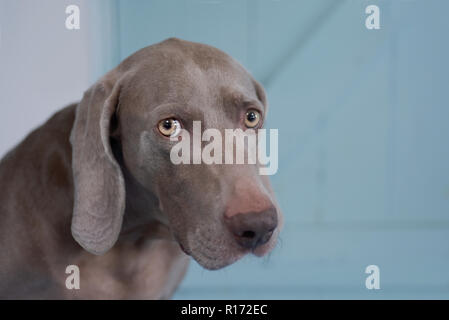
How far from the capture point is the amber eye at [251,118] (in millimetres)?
1385

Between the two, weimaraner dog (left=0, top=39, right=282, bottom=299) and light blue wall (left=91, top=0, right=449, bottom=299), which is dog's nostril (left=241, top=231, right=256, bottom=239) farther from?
light blue wall (left=91, top=0, right=449, bottom=299)

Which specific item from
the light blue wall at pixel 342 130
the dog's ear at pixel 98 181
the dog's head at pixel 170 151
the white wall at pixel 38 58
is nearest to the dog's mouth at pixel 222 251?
the dog's head at pixel 170 151

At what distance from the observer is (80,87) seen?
5.99 feet

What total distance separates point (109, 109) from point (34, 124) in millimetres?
555

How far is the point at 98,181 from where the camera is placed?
1.39 metres

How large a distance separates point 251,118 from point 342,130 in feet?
2.01

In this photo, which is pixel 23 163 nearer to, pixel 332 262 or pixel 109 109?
pixel 109 109

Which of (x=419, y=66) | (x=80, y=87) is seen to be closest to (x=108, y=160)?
(x=80, y=87)

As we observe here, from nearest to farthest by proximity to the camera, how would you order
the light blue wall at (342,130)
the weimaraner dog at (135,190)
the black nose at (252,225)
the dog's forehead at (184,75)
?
1. the black nose at (252,225)
2. the weimaraner dog at (135,190)
3. the dog's forehead at (184,75)
4. the light blue wall at (342,130)

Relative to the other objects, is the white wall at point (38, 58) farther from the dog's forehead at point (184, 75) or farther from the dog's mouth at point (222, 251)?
the dog's mouth at point (222, 251)

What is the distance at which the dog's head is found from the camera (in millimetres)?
1188

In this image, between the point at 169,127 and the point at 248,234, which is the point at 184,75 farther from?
the point at 248,234

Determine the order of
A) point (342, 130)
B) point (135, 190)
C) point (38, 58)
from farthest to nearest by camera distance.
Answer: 1. point (342, 130)
2. point (38, 58)
3. point (135, 190)

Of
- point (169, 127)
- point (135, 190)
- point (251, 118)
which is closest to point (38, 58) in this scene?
point (135, 190)
